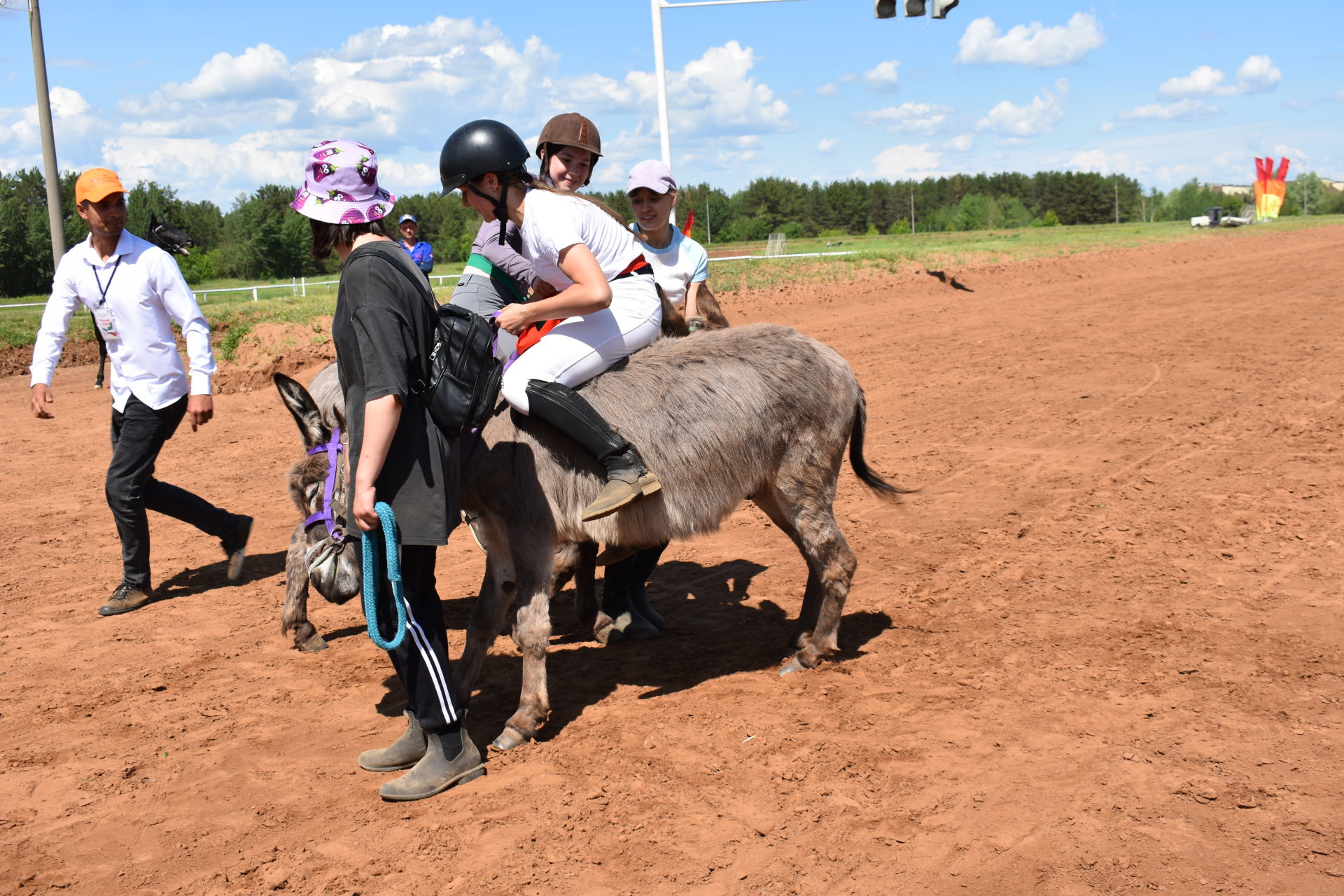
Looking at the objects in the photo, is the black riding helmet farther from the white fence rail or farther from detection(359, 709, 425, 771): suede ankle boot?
the white fence rail

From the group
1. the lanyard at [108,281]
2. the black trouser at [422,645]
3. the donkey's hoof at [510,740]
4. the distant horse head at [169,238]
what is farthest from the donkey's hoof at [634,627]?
the distant horse head at [169,238]

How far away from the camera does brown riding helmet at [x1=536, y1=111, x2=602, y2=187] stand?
4828 millimetres

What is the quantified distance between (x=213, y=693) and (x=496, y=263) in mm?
2528

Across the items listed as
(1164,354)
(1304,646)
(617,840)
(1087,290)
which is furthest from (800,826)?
(1087,290)

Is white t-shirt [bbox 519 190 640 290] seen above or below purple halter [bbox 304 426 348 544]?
above

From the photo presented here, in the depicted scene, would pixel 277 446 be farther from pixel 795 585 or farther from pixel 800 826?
pixel 800 826

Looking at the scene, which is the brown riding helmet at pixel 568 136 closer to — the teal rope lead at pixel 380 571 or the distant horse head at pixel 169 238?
the teal rope lead at pixel 380 571

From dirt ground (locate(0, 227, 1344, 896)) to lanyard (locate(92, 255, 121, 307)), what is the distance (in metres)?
1.94

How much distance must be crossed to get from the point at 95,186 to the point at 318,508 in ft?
8.38

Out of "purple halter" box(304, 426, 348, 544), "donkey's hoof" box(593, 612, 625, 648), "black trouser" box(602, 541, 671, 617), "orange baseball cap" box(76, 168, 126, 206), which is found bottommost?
"donkey's hoof" box(593, 612, 625, 648)

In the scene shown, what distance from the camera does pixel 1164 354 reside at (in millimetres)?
11469

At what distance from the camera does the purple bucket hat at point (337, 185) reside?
10.8ft

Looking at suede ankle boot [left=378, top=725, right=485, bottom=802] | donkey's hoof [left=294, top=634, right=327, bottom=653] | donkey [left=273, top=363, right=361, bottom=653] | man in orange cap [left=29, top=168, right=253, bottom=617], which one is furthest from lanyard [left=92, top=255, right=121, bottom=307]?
suede ankle boot [left=378, top=725, right=485, bottom=802]

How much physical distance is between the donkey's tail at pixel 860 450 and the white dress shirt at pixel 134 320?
154 inches
